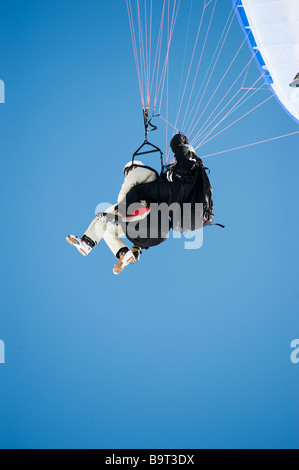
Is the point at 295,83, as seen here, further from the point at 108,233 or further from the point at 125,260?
the point at 125,260

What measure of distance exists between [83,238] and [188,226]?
3.22 ft

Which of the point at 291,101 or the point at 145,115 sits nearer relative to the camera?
the point at 145,115

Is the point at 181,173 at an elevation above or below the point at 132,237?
above

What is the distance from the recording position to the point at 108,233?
5449mm

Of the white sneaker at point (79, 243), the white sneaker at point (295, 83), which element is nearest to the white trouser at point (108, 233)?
the white sneaker at point (79, 243)

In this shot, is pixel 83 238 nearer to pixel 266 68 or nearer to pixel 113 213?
pixel 113 213

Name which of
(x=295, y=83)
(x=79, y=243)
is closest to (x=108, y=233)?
(x=79, y=243)

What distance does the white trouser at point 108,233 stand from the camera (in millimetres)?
5401

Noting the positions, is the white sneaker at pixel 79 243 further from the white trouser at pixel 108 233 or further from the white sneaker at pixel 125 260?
the white sneaker at pixel 125 260

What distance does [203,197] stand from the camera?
5051 millimetres

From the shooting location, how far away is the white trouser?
5.40m

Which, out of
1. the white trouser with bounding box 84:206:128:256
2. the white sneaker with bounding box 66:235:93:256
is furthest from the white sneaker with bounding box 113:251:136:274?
the white sneaker with bounding box 66:235:93:256
